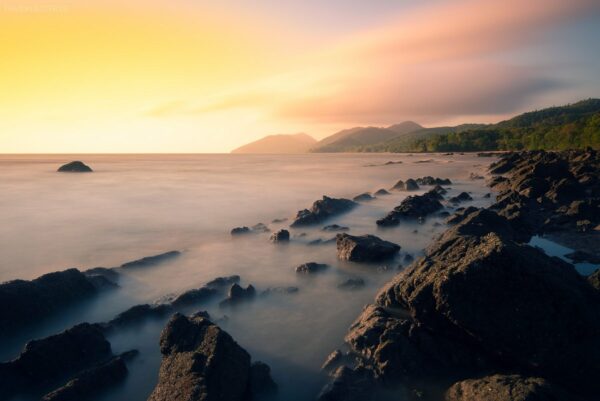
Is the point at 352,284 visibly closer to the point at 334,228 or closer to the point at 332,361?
the point at 332,361

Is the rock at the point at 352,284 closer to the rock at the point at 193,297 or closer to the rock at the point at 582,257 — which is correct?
the rock at the point at 193,297

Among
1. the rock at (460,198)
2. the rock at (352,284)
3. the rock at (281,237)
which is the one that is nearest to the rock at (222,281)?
the rock at (352,284)

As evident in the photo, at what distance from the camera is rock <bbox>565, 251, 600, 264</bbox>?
10816 millimetres

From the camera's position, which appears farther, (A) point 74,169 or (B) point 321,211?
(A) point 74,169

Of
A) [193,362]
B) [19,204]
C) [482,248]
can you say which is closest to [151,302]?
[193,362]

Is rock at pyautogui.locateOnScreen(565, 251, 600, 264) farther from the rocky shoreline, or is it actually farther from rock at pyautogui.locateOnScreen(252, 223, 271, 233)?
rock at pyautogui.locateOnScreen(252, 223, 271, 233)

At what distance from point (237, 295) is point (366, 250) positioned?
454cm

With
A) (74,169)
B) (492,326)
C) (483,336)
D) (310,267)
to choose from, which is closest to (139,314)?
(310,267)

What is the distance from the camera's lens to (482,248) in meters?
6.34

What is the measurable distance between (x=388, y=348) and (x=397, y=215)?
13.0 m

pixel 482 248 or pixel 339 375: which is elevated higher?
pixel 482 248

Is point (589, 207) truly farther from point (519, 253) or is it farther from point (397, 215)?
point (519, 253)

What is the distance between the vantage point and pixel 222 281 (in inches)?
428

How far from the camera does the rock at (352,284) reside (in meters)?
10.0
